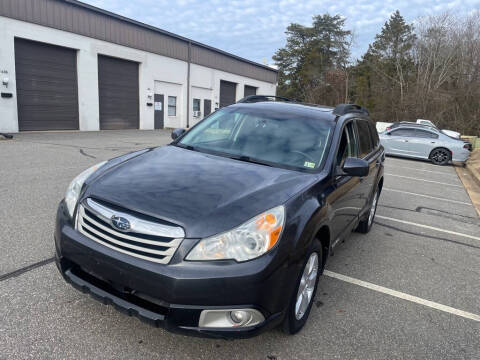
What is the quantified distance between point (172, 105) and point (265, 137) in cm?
2285

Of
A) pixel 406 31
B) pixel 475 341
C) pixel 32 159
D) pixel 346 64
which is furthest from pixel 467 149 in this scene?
pixel 406 31

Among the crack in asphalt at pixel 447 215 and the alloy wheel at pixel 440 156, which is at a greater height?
the alloy wheel at pixel 440 156

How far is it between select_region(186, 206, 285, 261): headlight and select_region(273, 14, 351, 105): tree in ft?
167

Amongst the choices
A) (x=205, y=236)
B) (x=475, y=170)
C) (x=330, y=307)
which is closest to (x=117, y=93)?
(x=475, y=170)

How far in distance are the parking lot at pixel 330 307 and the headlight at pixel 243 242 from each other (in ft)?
2.48

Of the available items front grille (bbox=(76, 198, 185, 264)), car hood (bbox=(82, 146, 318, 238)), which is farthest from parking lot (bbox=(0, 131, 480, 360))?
car hood (bbox=(82, 146, 318, 238))

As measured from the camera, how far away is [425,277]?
3.97 meters

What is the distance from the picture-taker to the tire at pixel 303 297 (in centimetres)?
245

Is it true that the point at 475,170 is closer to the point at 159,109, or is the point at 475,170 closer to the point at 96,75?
the point at 96,75

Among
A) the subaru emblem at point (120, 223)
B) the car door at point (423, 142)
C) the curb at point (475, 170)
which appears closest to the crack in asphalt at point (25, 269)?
the subaru emblem at point (120, 223)

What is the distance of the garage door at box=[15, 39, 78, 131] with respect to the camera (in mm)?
15688

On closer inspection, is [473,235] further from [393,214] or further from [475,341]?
[475,341]

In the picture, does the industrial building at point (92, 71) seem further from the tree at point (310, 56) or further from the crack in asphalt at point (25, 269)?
the tree at point (310, 56)

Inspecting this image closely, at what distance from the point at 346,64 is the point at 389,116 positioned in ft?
53.4
